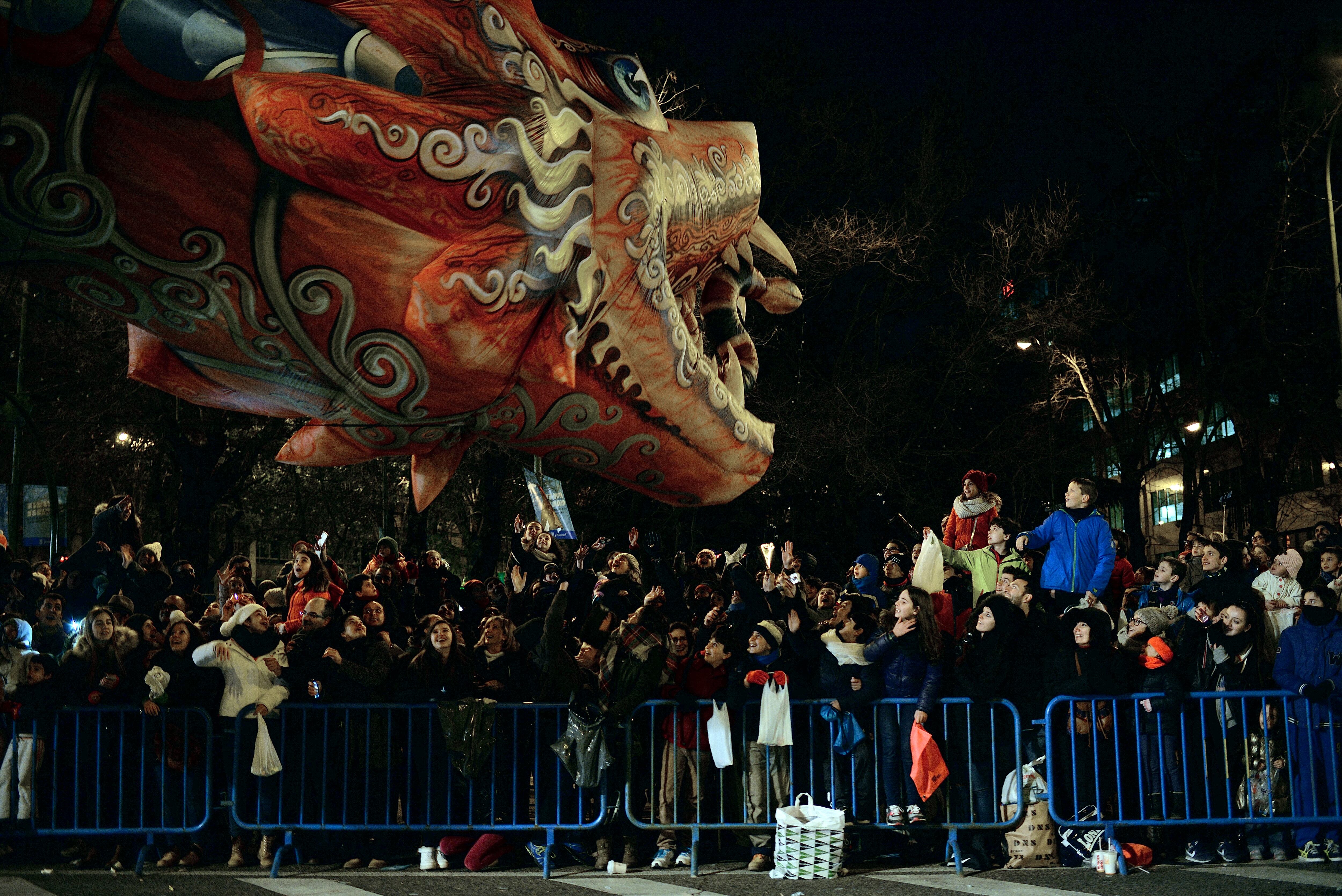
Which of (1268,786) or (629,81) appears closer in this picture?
(629,81)

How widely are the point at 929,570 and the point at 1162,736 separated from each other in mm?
1928

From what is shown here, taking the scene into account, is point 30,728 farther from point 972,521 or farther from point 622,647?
point 972,521

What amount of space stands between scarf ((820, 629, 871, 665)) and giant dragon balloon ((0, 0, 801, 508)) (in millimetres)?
4591

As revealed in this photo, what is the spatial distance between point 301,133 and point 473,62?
0.67 m

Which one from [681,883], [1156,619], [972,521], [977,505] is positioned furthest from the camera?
[972,521]

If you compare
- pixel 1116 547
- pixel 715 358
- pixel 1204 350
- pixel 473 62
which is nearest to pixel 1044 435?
pixel 1204 350

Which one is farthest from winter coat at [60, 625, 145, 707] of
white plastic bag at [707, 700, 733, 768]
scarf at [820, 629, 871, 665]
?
scarf at [820, 629, 871, 665]

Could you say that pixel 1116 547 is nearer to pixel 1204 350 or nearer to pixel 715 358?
pixel 715 358

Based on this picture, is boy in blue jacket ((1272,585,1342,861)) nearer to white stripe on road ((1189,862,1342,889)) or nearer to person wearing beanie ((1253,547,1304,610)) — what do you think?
white stripe on road ((1189,862,1342,889))

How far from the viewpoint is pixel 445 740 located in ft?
30.7

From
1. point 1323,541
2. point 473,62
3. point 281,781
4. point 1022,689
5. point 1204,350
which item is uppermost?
point 1204,350

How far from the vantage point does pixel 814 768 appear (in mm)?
9281

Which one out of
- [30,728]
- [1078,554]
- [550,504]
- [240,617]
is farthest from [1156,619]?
[30,728]

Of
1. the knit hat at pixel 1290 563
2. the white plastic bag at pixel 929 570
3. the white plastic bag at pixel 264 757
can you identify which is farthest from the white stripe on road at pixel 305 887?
the knit hat at pixel 1290 563
